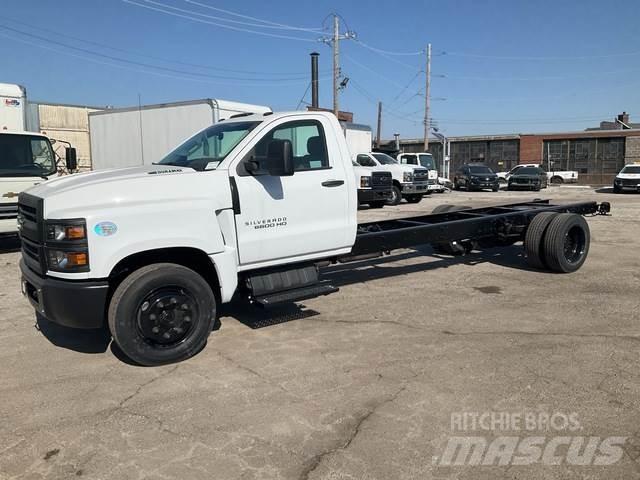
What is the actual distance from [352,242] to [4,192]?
7.42 meters

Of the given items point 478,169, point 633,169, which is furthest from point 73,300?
point 633,169

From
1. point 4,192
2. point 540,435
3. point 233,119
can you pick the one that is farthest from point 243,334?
point 4,192

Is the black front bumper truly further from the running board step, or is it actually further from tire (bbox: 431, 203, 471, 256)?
tire (bbox: 431, 203, 471, 256)

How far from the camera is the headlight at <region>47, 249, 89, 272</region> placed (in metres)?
4.26

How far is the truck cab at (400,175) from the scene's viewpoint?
21.6 metres

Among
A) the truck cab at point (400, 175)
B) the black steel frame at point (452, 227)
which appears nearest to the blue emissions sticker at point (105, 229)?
the black steel frame at point (452, 227)

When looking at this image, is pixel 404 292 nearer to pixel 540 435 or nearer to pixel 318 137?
pixel 318 137

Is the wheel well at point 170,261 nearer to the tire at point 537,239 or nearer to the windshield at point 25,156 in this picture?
the tire at point 537,239

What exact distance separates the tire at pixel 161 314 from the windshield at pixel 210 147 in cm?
110

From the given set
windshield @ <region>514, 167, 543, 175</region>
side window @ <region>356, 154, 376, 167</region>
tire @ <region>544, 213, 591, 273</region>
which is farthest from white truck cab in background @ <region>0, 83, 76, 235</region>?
windshield @ <region>514, 167, 543, 175</region>

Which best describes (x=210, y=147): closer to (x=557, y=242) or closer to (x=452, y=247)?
(x=452, y=247)

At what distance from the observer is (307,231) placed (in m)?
5.53

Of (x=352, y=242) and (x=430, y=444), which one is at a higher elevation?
(x=352, y=242)

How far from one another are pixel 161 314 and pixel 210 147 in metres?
1.79
